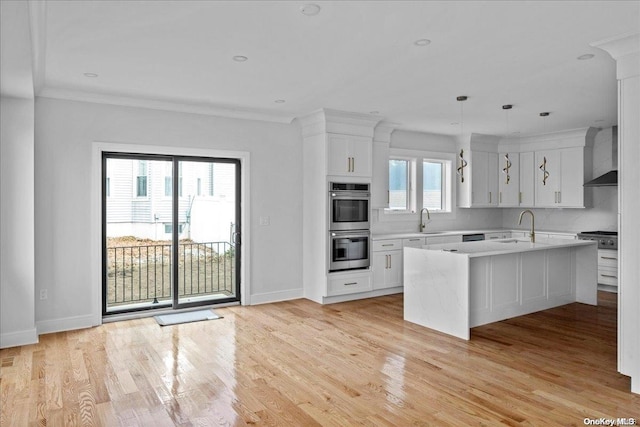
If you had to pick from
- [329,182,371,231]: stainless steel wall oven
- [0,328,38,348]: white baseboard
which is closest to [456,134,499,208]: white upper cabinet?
[329,182,371,231]: stainless steel wall oven

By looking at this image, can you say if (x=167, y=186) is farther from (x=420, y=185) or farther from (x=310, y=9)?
(x=420, y=185)

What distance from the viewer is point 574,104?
5371 mm

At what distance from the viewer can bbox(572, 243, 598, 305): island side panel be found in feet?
18.8

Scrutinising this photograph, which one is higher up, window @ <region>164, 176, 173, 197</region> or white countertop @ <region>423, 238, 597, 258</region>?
window @ <region>164, 176, 173, 197</region>

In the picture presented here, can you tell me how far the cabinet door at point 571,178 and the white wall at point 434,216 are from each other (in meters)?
1.33

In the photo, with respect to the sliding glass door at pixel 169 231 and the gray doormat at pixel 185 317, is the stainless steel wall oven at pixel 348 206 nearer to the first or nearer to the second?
the sliding glass door at pixel 169 231

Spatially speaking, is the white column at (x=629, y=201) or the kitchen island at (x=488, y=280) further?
the kitchen island at (x=488, y=280)

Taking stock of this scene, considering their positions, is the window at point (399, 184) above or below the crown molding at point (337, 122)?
below

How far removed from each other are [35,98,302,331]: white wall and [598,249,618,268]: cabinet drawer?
4896 millimetres

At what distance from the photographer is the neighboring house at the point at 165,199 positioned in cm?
511

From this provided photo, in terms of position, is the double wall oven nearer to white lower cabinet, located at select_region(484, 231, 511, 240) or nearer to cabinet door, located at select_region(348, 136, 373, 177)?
cabinet door, located at select_region(348, 136, 373, 177)

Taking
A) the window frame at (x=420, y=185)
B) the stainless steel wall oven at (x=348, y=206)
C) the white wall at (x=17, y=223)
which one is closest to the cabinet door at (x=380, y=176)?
the window frame at (x=420, y=185)

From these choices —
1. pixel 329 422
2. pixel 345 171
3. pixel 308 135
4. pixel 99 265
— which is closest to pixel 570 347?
pixel 329 422

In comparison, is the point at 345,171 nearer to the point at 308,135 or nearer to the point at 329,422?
the point at 308,135
